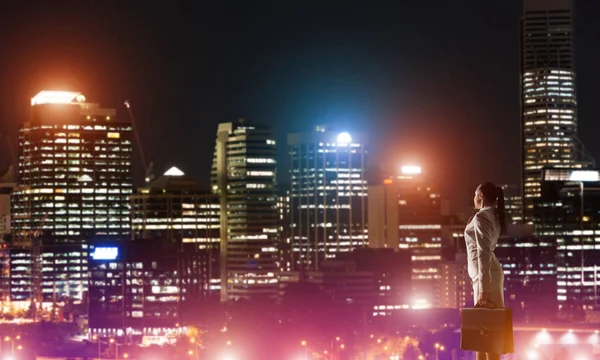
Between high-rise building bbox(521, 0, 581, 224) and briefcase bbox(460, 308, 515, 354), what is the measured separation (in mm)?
113012

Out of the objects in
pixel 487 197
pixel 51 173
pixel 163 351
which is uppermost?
pixel 51 173

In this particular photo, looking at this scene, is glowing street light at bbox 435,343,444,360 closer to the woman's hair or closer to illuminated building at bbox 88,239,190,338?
illuminated building at bbox 88,239,190,338

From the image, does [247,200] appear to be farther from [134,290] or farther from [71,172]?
[134,290]

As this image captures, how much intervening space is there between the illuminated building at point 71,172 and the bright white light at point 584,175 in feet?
122

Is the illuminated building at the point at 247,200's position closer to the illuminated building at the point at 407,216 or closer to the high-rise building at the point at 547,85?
the illuminated building at the point at 407,216

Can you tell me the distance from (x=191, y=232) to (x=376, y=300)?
23.1m

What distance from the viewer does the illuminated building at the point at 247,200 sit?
11375 cm

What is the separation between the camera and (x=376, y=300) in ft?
320

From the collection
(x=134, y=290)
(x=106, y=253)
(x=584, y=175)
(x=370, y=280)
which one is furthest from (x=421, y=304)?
(x=106, y=253)

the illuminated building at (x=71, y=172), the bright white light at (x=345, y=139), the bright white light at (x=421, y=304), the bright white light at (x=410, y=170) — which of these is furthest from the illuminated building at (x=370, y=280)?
the illuminated building at (x=71, y=172)

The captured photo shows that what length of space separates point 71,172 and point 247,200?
15.4 meters

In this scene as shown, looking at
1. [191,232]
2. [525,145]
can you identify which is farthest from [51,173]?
[525,145]

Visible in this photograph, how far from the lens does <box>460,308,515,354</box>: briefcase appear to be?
25.1 feet

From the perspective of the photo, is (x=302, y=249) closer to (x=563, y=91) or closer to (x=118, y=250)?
(x=563, y=91)
